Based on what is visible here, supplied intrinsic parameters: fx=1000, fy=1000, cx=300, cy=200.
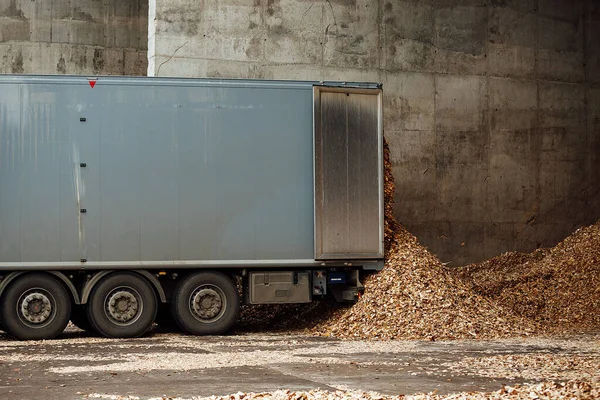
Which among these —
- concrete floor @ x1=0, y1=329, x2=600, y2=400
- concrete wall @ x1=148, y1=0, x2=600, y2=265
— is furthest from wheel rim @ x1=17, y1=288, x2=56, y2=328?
concrete wall @ x1=148, y1=0, x2=600, y2=265

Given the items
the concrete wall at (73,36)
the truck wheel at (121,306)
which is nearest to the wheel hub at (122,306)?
the truck wheel at (121,306)

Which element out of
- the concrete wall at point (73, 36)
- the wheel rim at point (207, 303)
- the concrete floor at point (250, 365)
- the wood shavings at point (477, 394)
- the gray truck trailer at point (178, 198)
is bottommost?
the concrete floor at point (250, 365)

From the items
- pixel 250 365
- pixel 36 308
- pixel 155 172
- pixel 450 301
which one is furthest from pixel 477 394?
pixel 36 308

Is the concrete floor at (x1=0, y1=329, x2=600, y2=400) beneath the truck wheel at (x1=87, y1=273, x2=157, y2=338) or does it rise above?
beneath

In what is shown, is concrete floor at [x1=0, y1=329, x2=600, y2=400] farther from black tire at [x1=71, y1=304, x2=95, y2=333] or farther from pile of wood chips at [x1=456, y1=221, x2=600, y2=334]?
pile of wood chips at [x1=456, y1=221, x2=600, y2=334]

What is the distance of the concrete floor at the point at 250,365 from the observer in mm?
9430

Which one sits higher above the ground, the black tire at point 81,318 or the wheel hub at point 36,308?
the wheel hub at point 36,308

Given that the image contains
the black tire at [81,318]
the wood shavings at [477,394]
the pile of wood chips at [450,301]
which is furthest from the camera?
the black tire at [81,318]

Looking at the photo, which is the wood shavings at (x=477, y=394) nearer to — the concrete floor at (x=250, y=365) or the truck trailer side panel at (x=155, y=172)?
the concrete floor at (x=250, y=365)

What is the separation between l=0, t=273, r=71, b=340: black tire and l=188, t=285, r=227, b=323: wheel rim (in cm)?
186

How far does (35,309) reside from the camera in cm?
1445

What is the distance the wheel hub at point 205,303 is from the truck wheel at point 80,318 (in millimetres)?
1669

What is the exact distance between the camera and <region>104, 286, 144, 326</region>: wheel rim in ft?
48.3

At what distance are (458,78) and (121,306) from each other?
9084 millimetres
